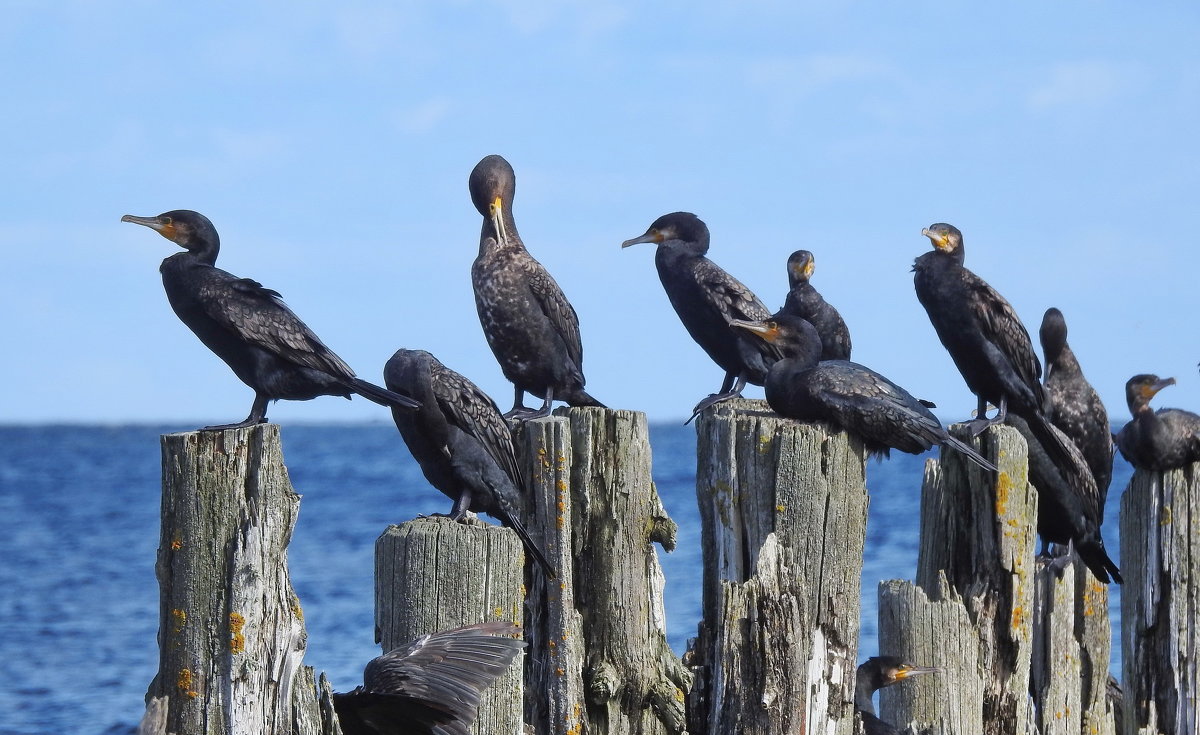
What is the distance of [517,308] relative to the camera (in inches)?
288

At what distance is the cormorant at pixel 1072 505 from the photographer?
664 cm

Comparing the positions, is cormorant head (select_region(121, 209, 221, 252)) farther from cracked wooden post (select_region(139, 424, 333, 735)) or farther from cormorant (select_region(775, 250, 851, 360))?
cormorant (select_region(775, 250, 851, 360))

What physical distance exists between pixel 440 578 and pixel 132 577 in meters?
22.5

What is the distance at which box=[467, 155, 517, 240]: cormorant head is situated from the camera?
7.36 meters

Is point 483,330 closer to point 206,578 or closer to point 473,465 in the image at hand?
point 473,465

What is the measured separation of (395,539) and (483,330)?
10.5ft

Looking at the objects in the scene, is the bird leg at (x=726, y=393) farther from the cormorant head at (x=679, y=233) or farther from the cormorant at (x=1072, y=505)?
the cormorant at (x=1072, y=505)

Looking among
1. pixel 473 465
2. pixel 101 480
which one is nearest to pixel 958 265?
pixel 473 465

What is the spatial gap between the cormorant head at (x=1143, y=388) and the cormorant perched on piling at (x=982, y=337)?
2.87 ft

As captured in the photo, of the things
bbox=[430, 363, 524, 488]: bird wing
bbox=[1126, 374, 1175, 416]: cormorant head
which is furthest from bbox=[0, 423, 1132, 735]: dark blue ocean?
bbox=[430, 363, 524, 488]: bird wing

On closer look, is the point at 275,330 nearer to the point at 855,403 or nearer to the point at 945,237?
the point at 855,403

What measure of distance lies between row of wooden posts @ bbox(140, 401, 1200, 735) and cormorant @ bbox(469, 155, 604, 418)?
→ 47.7 inches

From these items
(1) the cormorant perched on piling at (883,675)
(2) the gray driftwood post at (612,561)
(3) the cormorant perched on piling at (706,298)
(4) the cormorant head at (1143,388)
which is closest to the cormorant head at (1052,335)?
(4) the cormorant head at (1143,388)

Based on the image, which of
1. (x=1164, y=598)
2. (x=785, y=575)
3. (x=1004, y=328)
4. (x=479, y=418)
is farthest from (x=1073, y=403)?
(x=479, y=418)
